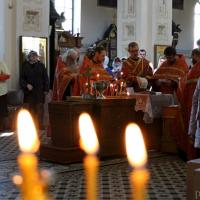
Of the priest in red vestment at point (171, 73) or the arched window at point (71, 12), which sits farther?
the arched window at point (71, 12)

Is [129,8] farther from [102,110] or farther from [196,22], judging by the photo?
[196,22]

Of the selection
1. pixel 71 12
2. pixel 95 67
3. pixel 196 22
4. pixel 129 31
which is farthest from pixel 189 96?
pixel 196 22

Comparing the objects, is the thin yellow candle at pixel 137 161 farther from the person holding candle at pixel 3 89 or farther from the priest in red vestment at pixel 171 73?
the person holding candle at pixel 3 89

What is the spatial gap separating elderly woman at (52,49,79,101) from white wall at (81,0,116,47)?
10.5m

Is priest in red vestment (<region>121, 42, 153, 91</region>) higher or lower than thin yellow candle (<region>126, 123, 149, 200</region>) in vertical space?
lower

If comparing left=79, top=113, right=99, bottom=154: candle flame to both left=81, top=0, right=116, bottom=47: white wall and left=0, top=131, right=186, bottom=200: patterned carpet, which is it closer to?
left=0, top=131, right=186, bottom=200: patterned carpet

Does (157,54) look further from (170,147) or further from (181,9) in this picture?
(181,9)

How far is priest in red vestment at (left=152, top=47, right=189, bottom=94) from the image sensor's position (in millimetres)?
8195

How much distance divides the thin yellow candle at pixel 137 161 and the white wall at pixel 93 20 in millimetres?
18342

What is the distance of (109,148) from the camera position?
7277 mm

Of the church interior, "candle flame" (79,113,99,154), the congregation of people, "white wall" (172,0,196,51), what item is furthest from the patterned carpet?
"white wall" (172,0,196,51)

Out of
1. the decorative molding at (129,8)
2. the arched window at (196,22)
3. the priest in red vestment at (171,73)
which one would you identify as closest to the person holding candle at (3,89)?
the priest in red vestment at (171,73)

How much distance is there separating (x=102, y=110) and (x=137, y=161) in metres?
6.23

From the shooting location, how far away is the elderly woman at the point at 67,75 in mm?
8625
